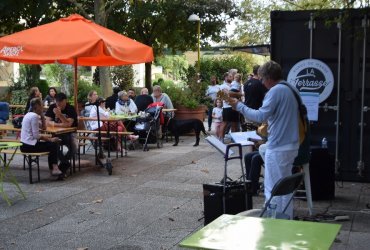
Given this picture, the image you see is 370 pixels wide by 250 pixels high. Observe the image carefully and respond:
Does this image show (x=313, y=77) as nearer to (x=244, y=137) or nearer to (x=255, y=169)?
(x=255, y=169)

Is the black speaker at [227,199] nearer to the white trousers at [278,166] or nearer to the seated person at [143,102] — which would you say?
the white trousers at [278,166]

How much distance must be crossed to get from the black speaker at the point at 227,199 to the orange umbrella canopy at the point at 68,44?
434cm

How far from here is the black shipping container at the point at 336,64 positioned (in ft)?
30.3

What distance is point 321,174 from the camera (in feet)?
27.1

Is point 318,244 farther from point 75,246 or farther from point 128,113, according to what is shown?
point 128,113

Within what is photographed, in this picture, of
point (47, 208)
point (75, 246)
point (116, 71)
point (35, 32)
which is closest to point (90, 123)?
point (35, 32)

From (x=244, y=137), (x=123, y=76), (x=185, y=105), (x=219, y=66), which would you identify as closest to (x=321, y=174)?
(x=244, y=137)

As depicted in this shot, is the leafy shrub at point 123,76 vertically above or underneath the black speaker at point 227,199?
above

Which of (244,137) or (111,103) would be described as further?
(111,103)

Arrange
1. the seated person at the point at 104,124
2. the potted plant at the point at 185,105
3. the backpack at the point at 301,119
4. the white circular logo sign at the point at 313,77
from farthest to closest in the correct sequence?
the potted plant at the point at 185,105 → the seated person at the point at 104,124 → the white circular logo sign at the point at 313,77 → the backpack at the point at 301,119

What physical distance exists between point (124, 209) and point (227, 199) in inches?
75.3

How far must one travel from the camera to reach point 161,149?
556 inches

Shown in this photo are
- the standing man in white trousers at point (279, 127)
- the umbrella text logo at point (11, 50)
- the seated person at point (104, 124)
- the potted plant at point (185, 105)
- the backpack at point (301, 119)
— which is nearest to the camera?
the standing man in white trousers at point (279, 127)

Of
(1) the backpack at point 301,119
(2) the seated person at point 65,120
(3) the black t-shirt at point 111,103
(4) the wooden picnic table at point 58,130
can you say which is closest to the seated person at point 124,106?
(3) the black t-shirt at point 111,103
